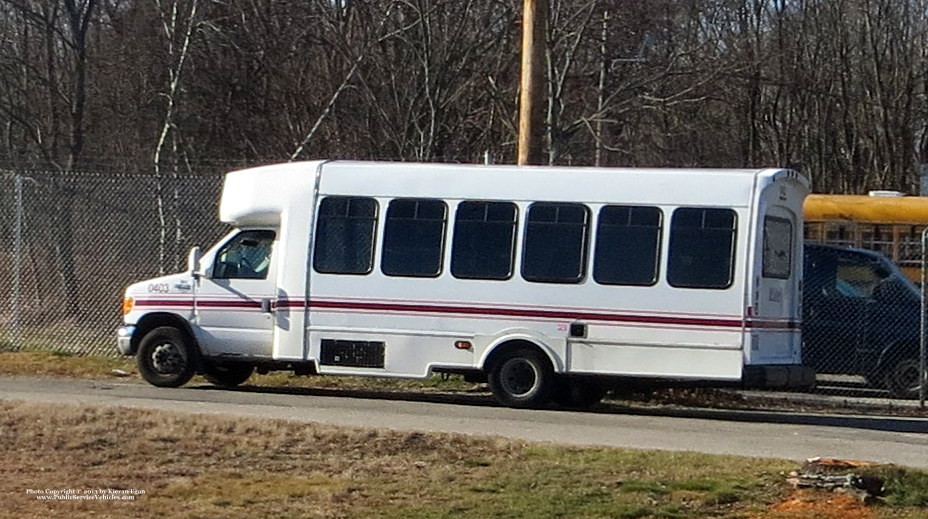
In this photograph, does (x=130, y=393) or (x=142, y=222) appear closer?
(x=130, y=393)

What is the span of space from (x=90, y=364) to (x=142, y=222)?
219 cm

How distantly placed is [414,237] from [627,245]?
2.23 meters

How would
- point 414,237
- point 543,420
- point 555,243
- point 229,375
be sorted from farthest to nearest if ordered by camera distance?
point 229,375, point 414,237, point 555,243, point 543,420

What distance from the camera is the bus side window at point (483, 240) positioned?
15430mm

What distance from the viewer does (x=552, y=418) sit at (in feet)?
48.2

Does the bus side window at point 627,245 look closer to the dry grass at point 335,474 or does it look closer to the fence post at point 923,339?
the fence post at point 923,339

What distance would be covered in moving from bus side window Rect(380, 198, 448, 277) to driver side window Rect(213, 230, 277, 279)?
139cm

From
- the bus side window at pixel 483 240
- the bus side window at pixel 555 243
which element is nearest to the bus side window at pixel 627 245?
the bus side window at pixel 555 243

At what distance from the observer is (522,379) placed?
51.1 ft

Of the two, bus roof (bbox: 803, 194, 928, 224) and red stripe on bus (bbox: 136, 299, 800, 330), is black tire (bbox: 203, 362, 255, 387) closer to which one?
red stripe on bus (bbox: 136, 299, 800, 330)

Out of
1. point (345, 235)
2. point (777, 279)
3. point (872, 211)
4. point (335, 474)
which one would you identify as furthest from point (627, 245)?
point (872, 211)

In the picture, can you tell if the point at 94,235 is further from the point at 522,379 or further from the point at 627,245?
the point at 627,245

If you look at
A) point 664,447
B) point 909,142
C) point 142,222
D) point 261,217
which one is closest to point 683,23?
point 909,142

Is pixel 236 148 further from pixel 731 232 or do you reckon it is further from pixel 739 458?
pixel 739 458
